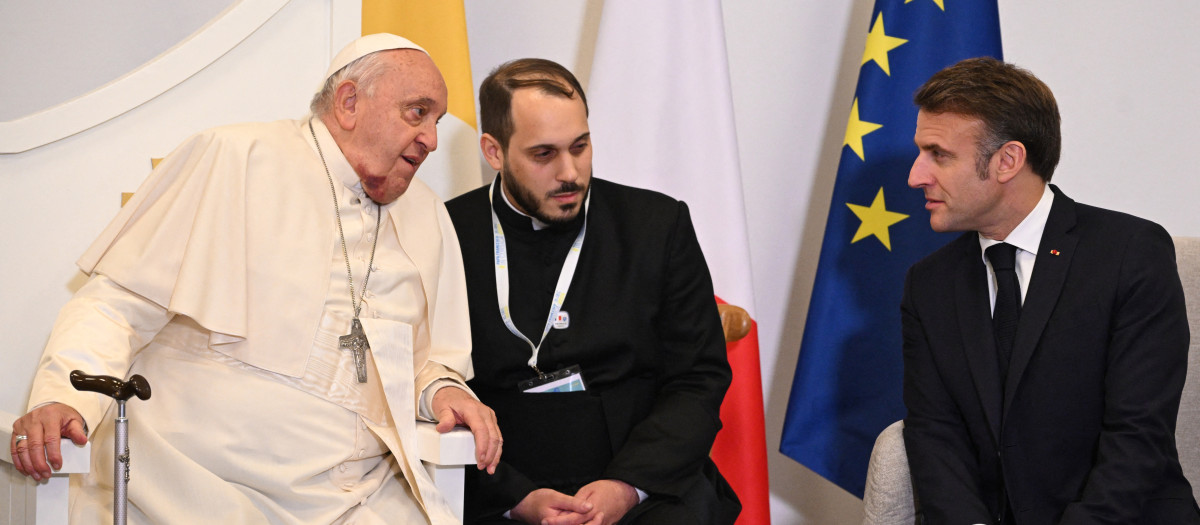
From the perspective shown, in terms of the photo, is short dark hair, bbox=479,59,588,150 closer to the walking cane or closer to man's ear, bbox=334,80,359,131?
man's ear, bbox=334,80,359,131

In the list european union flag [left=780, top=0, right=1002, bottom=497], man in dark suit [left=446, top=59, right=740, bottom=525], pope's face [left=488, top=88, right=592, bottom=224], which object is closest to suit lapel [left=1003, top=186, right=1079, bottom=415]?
man in dark suit [left=446, top=59, right=740, bottom=525]

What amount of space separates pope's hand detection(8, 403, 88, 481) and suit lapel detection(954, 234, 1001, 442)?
6.50ft

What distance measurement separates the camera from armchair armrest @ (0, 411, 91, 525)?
1.87m

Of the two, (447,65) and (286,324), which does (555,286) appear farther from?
(447,65)

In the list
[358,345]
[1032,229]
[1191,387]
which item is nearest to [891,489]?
[1032,229]

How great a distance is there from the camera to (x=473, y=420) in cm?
232

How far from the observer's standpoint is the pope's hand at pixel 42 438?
72.0 inches

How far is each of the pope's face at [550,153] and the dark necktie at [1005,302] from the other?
1108 mm

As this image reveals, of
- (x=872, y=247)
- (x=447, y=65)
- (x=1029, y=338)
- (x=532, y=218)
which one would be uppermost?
(x=447, y=65)

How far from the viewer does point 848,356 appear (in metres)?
3.50

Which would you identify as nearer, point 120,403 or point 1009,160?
point 120,403

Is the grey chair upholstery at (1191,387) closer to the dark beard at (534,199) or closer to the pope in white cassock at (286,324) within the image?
the dark beard at (534,199)

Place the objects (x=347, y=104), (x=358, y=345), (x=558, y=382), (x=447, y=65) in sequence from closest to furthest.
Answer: (x=358, y=345) < (x=347, y=104) < (x=558, y=382) < (x=447, y=65)

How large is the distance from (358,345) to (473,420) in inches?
13.4
